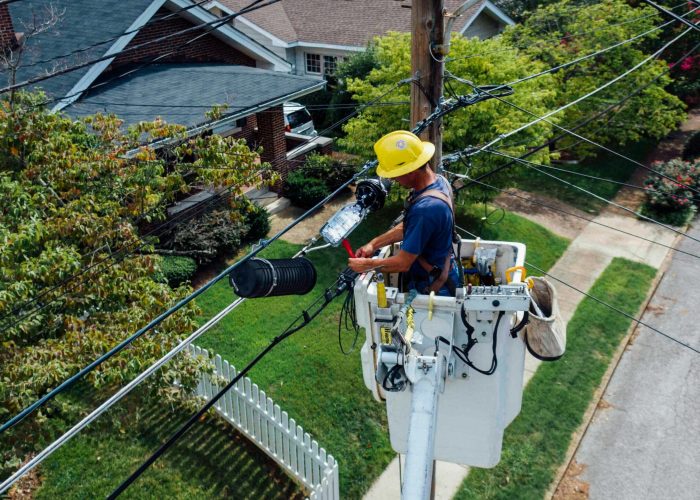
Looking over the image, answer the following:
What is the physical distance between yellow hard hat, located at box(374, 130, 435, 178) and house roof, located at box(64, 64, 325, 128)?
821cm

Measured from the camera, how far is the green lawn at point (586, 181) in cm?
1912

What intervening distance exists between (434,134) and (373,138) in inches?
325

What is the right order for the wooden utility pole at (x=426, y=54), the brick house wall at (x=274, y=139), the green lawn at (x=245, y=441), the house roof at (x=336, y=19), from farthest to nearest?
the house roof at (x=336, y=19) < the brick house wall at (x=274, y=139) < the green lawn at (x=245, y=441) < the wooden utility pole at (x=426, y=54)

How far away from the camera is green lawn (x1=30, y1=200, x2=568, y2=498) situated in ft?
30.6

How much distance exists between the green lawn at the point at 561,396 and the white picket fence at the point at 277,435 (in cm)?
212

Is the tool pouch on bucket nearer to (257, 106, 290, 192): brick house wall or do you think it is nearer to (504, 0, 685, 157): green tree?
(257, 106, 290, 192): brick house wall

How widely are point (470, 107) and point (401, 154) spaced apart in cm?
964

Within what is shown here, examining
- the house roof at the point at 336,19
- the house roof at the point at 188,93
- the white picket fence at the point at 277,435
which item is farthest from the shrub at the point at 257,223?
the house roof at the point at 336,19

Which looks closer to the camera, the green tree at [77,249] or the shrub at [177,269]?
the green tree at [77,249]

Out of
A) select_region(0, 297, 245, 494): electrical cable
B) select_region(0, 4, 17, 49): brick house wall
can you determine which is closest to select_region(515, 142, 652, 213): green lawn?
select_region(0, 4, 17, 49): brick house wall

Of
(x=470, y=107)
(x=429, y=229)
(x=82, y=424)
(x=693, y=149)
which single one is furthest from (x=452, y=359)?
(x=693, y=149)

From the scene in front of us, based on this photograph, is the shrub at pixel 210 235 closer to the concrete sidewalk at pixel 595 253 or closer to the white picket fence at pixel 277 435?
the white picket fence at pixel 277 435

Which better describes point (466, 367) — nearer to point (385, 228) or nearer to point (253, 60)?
point (385, 228)

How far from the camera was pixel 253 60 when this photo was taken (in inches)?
752
